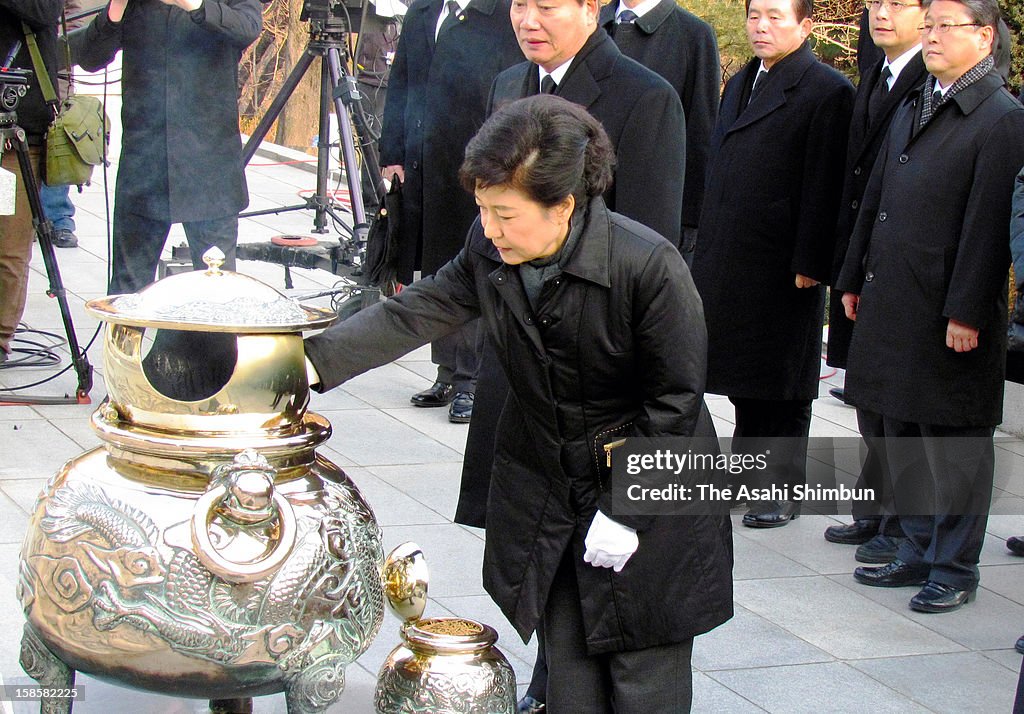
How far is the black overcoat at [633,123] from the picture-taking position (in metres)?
3.33

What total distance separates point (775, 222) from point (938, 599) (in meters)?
1.33

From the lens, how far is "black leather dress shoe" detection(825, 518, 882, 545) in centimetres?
441

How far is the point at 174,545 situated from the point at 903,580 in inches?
97.4

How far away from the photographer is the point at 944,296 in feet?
12.6

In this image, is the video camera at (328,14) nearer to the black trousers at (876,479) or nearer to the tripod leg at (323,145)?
the tripod leg at (323,145)

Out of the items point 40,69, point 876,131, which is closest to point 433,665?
point 876,131

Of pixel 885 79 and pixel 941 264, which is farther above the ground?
pixel 885 79

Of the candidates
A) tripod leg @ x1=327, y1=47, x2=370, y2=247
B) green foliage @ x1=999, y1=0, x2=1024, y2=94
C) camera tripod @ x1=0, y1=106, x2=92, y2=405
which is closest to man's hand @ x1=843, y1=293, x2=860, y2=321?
tripod leg @ x1=327, y1=47, x2=370, y2=247

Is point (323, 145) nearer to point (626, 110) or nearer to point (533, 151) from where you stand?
point (626, 110)

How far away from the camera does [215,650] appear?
7.57 feet

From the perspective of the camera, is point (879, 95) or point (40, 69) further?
point (40, 69)

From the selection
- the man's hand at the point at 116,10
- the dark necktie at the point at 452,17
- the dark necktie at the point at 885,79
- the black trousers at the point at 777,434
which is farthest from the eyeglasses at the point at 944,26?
the man's hand at the point at 116,10

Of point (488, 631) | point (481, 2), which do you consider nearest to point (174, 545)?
point (488, 631)

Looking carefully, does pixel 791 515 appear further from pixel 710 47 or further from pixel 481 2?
pixel 481 2
